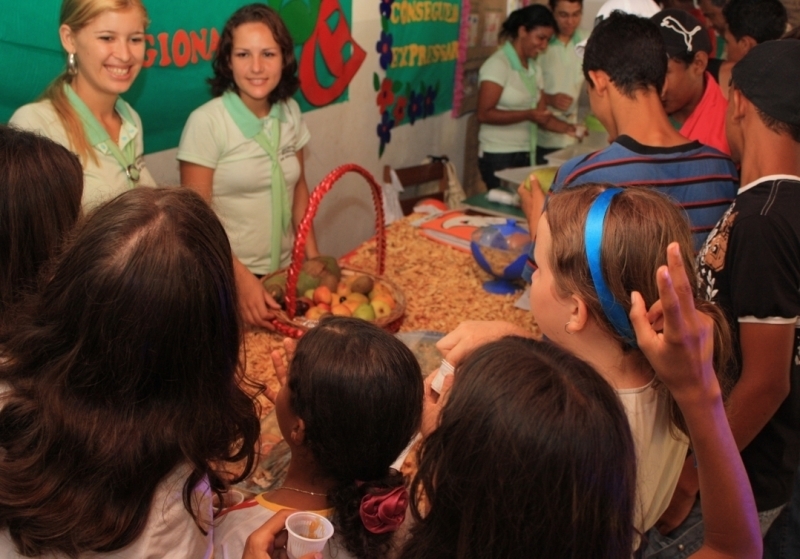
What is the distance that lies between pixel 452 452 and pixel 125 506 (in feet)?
1.64

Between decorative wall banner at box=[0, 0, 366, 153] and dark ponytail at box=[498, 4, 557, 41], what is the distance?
3.69 ft

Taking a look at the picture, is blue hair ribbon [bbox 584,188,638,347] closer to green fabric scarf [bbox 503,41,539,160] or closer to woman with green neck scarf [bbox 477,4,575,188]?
woman with green neck scarf [bbox 477,4,575,188]

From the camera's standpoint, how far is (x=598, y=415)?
85cm

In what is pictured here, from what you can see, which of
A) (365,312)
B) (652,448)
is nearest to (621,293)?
(652,448)

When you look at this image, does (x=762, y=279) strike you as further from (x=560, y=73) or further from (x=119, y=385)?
(x=560, y=73)

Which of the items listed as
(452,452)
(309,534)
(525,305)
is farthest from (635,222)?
(525,305)

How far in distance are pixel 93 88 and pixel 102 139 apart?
0.15 metres

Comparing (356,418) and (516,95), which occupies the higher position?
(516,95)

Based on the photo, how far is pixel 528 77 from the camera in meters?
4.71

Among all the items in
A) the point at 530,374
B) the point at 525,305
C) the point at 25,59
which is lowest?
the point at 525,305

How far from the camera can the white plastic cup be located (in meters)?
1.01

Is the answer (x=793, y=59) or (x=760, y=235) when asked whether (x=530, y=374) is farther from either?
(x=793, y=59)

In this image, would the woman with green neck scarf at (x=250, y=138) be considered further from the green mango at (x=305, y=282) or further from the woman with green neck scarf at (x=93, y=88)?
the woman with green neck scarf at (x=93, y=88)

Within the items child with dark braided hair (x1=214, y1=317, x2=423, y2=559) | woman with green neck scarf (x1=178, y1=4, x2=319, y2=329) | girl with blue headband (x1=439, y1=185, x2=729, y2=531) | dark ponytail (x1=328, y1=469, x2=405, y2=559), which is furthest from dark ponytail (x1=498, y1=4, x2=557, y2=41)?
dark ponytail (x1=328, y1=469, x2=405, y2=559)
